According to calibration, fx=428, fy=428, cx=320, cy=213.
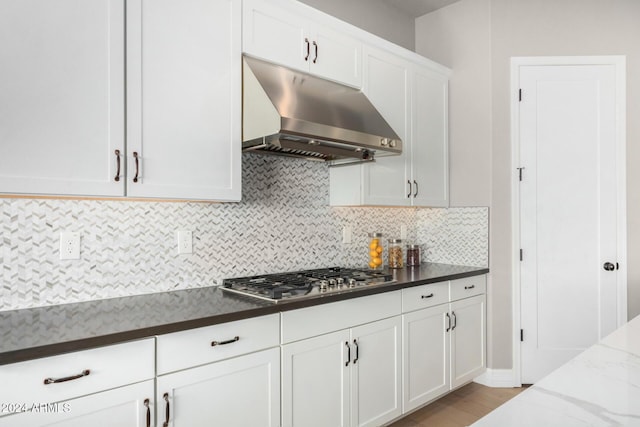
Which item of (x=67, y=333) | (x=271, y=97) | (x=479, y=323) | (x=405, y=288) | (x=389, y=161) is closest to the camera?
(x=67, y=333)

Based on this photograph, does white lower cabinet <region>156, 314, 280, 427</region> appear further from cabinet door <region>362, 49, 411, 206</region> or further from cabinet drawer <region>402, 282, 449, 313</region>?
cabinet door <region>362, 49, 411, 206</region>

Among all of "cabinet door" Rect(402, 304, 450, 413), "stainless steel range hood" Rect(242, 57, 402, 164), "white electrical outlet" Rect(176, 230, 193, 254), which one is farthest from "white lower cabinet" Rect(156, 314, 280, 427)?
"cabinet door" Rect(402, 304, 450, 413)

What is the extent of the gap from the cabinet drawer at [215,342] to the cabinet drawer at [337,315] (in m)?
0.09

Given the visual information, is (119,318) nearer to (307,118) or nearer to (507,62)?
(307,118)

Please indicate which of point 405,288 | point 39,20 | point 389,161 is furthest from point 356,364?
point 39,20

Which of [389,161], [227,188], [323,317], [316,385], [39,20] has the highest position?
[39,20]

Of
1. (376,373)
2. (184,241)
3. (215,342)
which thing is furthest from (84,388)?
(376,373)

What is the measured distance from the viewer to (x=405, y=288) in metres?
2.48

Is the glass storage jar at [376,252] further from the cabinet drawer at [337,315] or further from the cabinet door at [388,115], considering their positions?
the cabinet drawer at [337,315]

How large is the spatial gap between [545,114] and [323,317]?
92.1 inches

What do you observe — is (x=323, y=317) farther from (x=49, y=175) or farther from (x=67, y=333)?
(x=49, y=175)

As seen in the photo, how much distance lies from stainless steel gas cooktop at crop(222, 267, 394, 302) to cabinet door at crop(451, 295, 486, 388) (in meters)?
0.76

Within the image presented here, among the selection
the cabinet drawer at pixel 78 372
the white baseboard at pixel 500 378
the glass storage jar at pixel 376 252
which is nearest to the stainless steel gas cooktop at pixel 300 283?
the glass storage jar at pixel 376 252

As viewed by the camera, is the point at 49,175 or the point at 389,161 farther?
the point at 389,161
